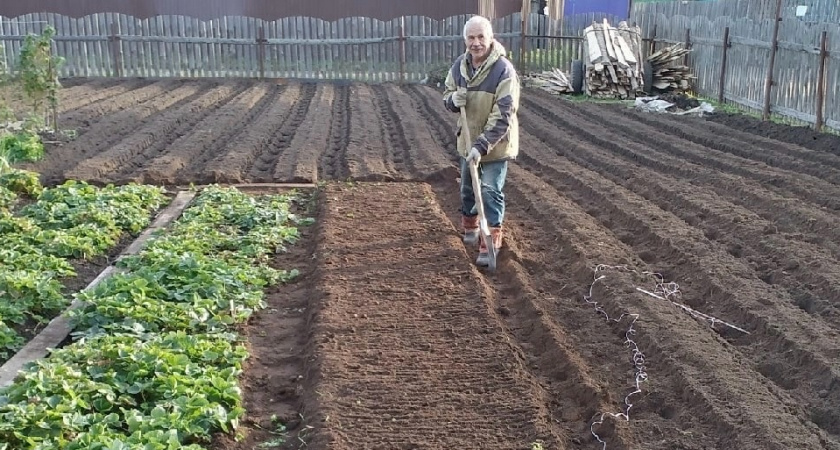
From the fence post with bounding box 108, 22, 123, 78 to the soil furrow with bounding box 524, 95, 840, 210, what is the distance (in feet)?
38.5

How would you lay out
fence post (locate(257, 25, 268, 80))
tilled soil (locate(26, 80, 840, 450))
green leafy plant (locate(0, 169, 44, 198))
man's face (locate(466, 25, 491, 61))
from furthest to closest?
fence post (locate(257, 25, 268, 80)) → green leafy plant (locate(0, 169, 44, 198)) → man's face (locate(466, 25, 491, 61)) → tilled soil (locate(26, 80, 840, 450))

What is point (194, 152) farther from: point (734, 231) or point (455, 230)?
point (734, 231)

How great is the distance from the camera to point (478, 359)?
496 centimetres

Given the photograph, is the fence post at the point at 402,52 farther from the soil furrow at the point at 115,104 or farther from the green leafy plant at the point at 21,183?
the green leafy plant at the point at 21,183

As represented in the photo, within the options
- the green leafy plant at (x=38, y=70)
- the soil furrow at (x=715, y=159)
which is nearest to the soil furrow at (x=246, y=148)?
the green leafy plant at (x=38, y=70)

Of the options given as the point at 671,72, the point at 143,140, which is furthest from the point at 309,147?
the point at 671,72

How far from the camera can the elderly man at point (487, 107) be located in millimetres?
6629

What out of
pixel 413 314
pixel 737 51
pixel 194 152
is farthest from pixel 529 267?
pixel 737 51

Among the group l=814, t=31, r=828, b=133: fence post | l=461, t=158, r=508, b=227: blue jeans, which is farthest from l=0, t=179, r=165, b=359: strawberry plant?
l=814, t=31, r=828, b=133: fence post

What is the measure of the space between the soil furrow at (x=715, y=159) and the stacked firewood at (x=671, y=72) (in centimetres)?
302

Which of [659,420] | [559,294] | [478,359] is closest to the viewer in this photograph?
[659,420]

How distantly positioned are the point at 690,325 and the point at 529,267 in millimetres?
1652

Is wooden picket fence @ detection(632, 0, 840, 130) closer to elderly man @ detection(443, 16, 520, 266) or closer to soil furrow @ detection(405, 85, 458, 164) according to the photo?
soil furrow @ detection(405, 85, 458, 164)

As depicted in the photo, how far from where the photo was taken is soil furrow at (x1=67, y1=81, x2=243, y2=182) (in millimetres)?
10094
